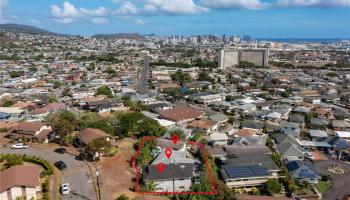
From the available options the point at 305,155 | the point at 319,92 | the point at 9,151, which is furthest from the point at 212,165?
the point at 319,92

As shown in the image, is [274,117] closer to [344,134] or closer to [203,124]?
[344,134]

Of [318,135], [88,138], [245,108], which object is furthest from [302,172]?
[245,108]

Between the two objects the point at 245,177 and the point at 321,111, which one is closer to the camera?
the point at 245,177

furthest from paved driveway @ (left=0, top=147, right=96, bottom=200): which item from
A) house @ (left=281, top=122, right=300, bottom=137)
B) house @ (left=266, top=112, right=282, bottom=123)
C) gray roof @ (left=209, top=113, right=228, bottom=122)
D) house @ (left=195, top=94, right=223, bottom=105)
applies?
house @ (left=195, top=94, right=223, bottom=105)

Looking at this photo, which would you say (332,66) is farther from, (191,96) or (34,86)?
(34,86)

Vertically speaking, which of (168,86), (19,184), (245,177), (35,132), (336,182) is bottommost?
(336,182)

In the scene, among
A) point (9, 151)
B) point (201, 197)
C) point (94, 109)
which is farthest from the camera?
point (94, 109)

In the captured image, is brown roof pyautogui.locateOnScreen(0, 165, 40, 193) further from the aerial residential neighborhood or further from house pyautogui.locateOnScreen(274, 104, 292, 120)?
house pyautogui.locateOnScreen(274, 104, 292, 120)
